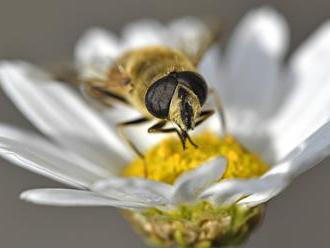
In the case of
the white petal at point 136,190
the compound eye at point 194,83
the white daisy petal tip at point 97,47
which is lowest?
the white petal at point 136,190

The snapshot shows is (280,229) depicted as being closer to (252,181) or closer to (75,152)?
(75,152)

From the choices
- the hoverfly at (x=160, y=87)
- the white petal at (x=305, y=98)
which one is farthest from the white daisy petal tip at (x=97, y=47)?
the white petal at (x=305, y=98)

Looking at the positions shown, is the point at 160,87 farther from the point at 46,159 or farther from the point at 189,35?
the point at 189,35

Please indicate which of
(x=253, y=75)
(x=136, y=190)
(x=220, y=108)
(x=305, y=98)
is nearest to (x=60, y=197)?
(x=136, y=190)

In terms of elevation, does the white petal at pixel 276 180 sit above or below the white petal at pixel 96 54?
below

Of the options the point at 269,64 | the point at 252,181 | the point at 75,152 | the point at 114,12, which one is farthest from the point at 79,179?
the point at 114,12

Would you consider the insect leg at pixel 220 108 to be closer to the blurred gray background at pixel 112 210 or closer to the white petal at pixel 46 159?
the white petal at pixel 46 159

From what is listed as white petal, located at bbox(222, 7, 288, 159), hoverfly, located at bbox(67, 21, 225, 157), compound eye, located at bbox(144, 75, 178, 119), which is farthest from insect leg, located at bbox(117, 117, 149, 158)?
white petal, located at bbox(222, 7, 288, 159)
